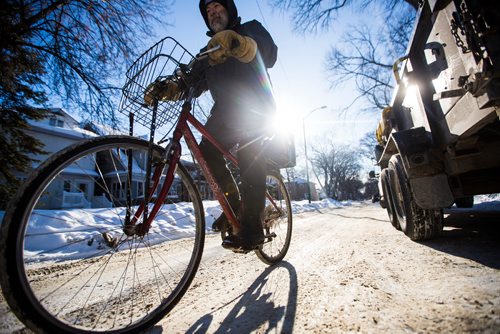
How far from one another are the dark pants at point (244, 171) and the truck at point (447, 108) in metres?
1.36

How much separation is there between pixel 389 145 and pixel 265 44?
248 centimetres

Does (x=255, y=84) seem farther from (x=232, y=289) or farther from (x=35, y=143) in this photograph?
(x=35, y=143)

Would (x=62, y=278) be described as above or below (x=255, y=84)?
below

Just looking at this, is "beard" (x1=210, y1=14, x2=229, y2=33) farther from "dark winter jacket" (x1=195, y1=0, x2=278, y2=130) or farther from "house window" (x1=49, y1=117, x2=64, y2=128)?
"house window" (x1=49, y1=117, x2=64, y2=128)

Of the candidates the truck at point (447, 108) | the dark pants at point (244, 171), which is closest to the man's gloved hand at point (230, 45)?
the dark pants at point (244, 171)

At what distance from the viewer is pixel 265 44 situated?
1.92 metres

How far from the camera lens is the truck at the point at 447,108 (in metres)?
1.31

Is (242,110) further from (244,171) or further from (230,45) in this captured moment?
(230,45)

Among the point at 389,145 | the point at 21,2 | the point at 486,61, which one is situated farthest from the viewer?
the point at 21,2

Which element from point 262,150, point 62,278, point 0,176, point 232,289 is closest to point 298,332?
point 232,289

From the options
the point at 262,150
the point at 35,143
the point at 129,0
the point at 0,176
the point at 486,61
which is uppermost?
the point at 129,0

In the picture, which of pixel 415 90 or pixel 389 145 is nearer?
pixel 415 90

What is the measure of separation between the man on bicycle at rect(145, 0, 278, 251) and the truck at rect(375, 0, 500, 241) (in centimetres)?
125

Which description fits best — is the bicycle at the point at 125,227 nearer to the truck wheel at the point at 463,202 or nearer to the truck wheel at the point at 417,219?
the truck wheel at the point at 417,219
